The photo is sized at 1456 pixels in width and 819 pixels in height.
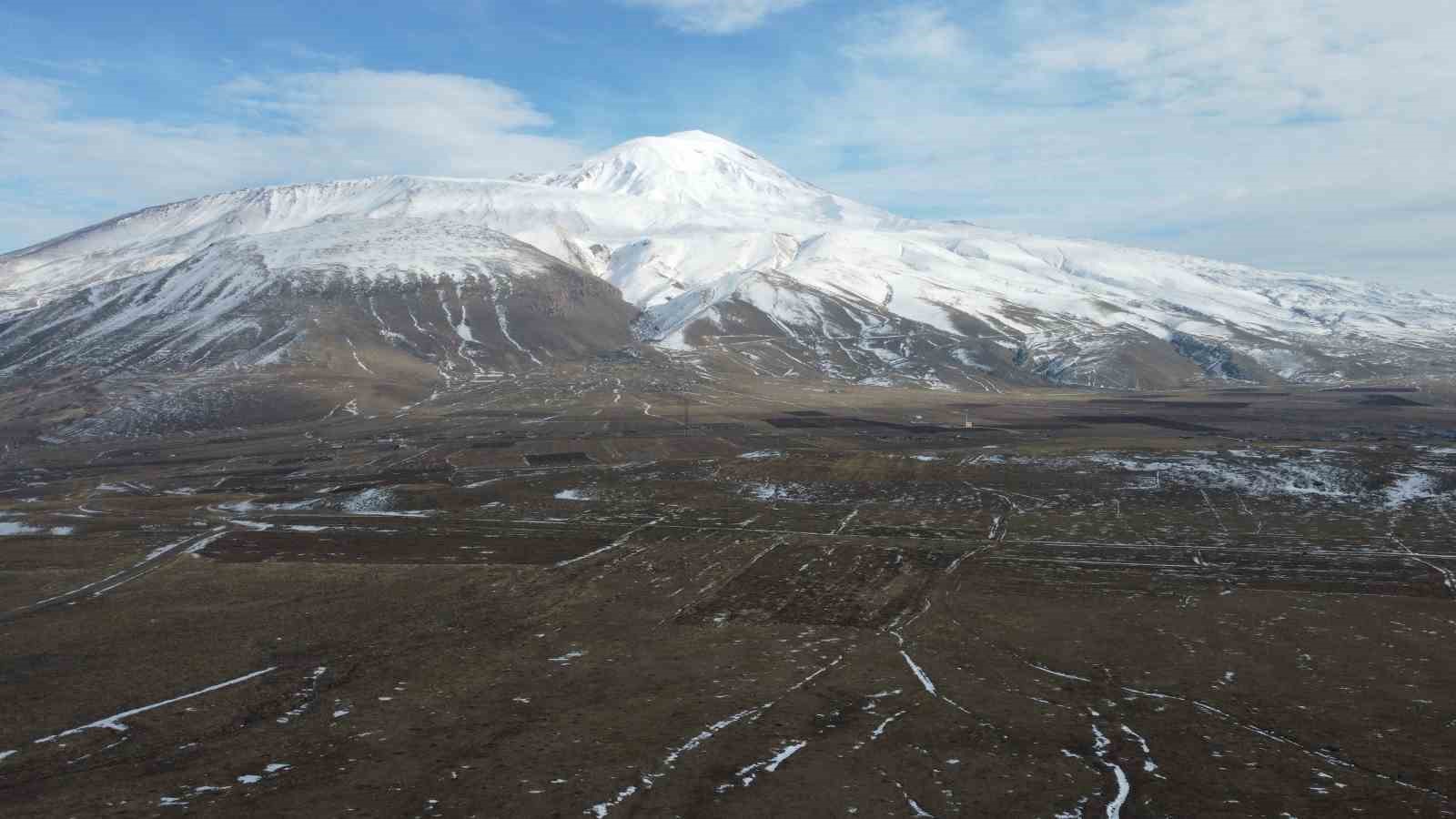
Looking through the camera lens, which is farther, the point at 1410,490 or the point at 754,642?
the point at 1410,490

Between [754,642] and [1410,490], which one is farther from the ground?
[754,642]

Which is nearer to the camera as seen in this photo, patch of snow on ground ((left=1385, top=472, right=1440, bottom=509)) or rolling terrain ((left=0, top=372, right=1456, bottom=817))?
rolling terrain ((left=0, top=372, right=1456, bottom=817))

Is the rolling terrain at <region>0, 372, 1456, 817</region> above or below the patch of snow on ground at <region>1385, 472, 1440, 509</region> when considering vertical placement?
above

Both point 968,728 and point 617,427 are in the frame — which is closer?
point 968,728

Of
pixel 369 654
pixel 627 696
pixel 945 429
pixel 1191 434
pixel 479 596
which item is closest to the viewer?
pixel 627 696

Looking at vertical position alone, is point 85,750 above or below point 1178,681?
above

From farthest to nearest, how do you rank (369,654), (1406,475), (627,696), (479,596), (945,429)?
(945,429) → (1406,475) → (479,596) → (369,654) → (627,696)

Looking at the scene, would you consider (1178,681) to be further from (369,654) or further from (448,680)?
(369,654)

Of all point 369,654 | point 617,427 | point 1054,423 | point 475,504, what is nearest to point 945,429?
point 1054,423

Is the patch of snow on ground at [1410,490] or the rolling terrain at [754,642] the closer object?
the rolling terrain at [754,642]

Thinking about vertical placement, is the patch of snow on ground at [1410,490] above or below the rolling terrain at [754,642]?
below
